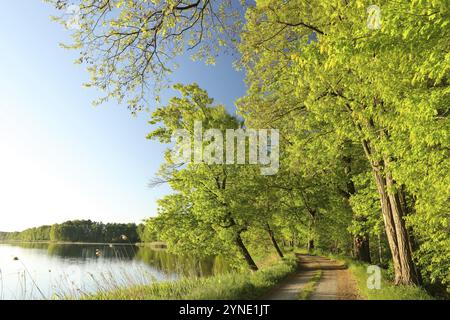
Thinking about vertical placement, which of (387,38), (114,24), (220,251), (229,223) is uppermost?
(114,24)

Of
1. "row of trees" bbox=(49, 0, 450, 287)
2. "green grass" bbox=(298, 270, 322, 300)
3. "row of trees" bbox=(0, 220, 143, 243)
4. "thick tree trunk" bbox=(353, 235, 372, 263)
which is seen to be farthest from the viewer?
"row of trees" bbox=(0, 220, 143, 243)

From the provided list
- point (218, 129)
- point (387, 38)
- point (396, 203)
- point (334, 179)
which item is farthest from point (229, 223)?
point (387, 38)

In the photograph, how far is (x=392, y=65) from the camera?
8883 millimetres

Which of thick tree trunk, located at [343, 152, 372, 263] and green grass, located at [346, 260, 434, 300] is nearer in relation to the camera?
green grass, located at [346, 260, 434, 300]

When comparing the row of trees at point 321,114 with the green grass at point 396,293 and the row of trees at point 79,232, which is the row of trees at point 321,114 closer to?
the green grass at point 396,293

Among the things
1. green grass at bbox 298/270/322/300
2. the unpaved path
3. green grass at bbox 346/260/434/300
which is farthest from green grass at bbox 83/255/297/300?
green grass at bbox 346/260/434/300

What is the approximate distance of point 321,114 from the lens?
14523 mm

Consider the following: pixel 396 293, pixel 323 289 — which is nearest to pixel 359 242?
pixel 323 289

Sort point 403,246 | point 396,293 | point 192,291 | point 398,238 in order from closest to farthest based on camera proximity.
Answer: point 192,291 < point 396,293 < point 403,246 < point 398,238

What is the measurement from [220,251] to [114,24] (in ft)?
60.6

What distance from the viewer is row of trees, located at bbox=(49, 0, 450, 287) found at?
313 inches

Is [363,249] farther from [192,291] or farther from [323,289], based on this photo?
[192,291]

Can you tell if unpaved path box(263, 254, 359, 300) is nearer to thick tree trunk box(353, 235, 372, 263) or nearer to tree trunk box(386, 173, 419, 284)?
tree trunk box(386, 173, 419, 284)
